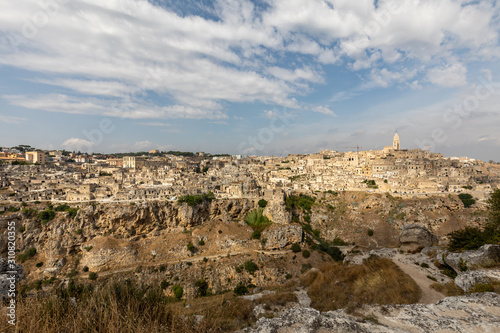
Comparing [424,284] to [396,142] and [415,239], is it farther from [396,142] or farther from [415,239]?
[396,142]

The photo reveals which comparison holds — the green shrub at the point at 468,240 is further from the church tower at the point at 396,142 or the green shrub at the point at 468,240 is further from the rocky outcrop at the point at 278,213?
the church tower at the point at 396,142

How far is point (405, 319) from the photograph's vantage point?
21.6 ft

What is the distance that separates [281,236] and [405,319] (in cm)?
2212

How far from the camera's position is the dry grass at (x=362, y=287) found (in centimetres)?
978

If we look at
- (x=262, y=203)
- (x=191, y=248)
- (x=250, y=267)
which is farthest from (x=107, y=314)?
(x=262, y=203)

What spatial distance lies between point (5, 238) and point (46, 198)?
7.84m

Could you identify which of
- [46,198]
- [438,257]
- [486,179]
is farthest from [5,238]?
[486,179]

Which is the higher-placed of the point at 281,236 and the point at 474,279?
the point at 474,279

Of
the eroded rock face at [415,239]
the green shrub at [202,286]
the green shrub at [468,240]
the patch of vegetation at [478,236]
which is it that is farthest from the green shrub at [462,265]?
the green shrub at [202,286]

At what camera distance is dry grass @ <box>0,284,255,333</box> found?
4152 millimetres

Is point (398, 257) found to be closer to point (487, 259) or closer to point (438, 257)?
point (438, 257)

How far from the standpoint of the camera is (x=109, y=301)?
478 cm

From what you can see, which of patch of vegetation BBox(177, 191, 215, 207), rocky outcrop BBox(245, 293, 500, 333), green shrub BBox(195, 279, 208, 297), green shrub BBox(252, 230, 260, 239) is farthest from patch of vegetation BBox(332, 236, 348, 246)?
rocky outcrop BBox(245, 293, 500, 333)

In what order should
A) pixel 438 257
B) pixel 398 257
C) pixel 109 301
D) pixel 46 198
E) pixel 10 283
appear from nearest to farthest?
1. pixel 109 301
2. pixel 10 283
3. pixel 438 257
4. pixel 398 257
5. pixel 46 198
